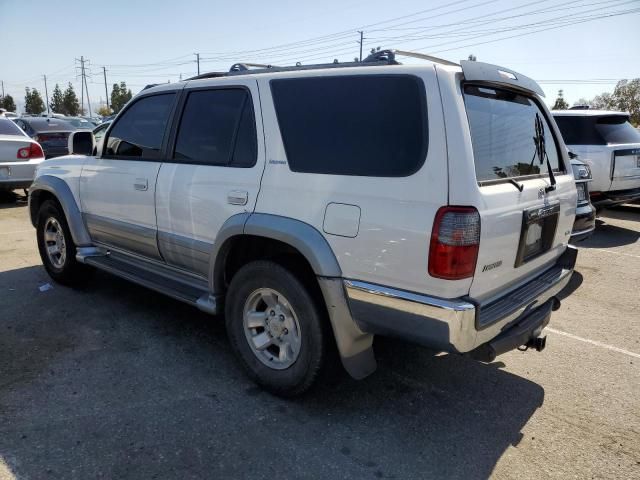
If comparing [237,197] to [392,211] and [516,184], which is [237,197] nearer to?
[392,211]

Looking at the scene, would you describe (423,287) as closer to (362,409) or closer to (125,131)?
(362,409)

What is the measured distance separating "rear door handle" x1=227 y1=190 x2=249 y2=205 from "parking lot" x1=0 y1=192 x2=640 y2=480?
1203 mm

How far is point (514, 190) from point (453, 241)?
0.58m

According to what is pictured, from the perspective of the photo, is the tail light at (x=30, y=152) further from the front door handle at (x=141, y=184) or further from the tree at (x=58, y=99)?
the tree at (x=58, y=99)

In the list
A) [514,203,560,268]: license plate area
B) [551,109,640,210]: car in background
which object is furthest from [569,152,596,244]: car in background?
[551,109,640,210]: car in background

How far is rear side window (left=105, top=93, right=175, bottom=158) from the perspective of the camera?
3807 mm

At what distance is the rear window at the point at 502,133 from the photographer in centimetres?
251

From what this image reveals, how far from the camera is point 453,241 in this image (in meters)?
2.29

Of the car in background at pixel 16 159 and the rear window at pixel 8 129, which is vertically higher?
the rear window at pixel 8 129

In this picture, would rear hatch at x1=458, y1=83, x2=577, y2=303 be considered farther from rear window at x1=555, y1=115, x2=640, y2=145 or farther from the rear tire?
rear window at x1=555, y1=115, x2=640, y2=145

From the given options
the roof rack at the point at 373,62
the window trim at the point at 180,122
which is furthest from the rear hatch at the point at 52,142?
the roof rack at the point at 373,62

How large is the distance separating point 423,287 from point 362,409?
41.2 inches

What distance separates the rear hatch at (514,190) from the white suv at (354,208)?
1 cm

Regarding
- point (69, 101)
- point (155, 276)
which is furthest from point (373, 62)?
point (69, 101)
